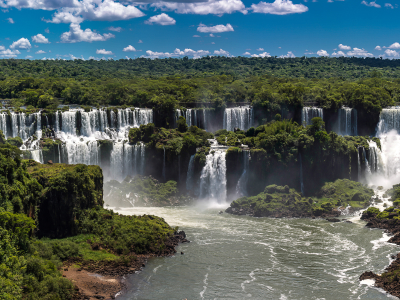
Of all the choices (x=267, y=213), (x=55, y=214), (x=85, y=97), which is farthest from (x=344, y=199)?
(x=85, y=97)

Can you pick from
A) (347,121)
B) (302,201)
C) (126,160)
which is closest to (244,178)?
(302,201)

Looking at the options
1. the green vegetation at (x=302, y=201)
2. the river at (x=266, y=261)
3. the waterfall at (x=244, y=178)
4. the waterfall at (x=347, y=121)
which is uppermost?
the waterfall at (x=347, y=121)

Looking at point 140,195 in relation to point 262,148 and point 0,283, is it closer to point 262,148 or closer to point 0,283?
point 262,148

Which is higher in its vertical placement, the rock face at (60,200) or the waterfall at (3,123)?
the waterfall at (3,123)

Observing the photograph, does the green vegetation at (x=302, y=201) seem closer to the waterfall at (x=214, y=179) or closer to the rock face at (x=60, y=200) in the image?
the waterfall at (x=214, y=179)

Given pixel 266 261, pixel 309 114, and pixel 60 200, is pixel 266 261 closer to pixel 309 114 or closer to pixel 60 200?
pixel 60 200

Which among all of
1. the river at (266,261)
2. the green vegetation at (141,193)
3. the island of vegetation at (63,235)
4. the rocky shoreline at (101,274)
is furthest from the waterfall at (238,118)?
the rocky shoreline at (101,274)
